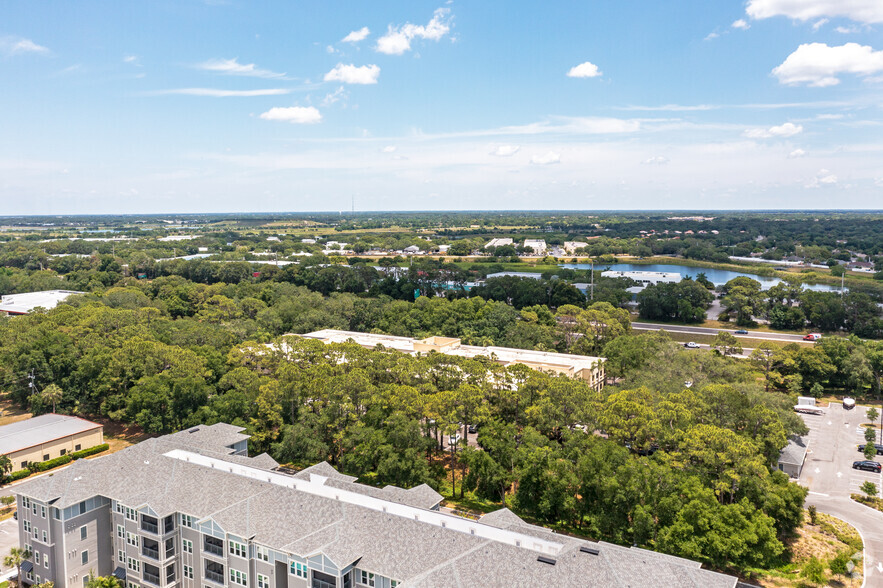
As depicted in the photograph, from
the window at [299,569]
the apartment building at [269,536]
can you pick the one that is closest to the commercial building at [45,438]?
the apartment building at [269,536]

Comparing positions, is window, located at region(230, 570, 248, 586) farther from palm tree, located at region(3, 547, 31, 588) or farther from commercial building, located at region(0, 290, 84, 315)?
commercial building, located at region(0, 290, 84, 315)

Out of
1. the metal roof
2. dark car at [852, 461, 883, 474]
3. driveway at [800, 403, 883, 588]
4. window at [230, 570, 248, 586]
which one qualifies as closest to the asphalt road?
driveway at [800, 403, 883, 588]

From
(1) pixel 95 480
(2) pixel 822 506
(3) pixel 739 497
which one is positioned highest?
(1) pixel 95 480

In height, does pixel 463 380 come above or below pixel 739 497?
above

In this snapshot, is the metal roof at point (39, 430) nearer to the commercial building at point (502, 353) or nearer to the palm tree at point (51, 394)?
the palm tree at point (51, 394)

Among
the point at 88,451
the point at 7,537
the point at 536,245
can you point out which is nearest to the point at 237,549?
the point at 7,537

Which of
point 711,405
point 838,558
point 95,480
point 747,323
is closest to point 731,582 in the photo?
point 838,558

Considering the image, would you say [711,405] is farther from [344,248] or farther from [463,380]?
[344,248]
